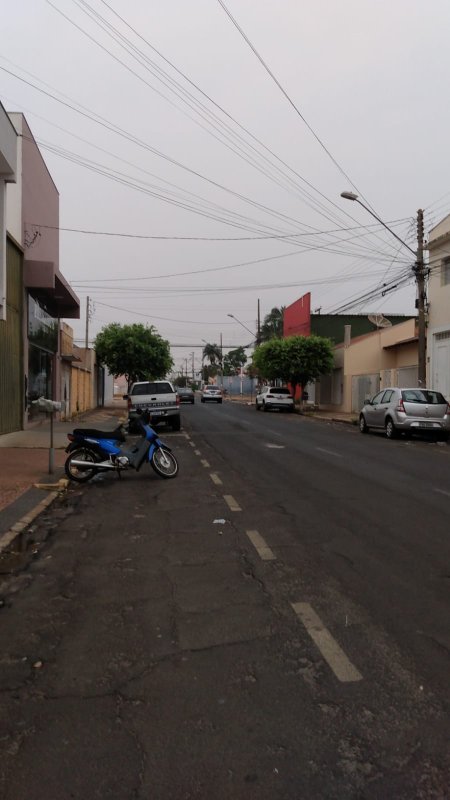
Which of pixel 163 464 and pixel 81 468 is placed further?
pixel 163 464

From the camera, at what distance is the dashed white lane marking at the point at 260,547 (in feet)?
19.9

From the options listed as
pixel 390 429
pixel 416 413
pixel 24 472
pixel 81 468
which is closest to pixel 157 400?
pixel 390 429

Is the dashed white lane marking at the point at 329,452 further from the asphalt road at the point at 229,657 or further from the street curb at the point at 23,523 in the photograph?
the street curb at the point at 23,523

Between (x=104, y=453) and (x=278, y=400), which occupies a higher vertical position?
(x=278, y=400)

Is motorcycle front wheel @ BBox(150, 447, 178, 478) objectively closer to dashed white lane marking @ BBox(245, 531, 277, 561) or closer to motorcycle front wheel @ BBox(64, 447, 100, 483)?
motorcycle front wheel @ BBox(64, 447, 100, 483)

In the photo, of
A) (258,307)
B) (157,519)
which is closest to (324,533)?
(157,519)

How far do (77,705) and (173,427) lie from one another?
2020cm

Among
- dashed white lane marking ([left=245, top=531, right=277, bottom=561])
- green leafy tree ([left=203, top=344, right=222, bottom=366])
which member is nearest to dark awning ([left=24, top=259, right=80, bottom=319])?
dashed white lane marking ([left=245, top=531, right=277, bottom=561])

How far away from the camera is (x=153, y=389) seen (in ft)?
75.4

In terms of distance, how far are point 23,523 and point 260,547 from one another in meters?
3.00

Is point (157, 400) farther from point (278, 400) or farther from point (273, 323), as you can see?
point (273, 323)

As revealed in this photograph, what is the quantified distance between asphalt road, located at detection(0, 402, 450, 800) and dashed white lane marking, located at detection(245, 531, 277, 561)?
3 centimetres

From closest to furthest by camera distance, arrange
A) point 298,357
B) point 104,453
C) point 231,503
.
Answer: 1. point 231,503
2. point 104,453
3. point 298,357

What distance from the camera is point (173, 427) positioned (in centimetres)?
2348
